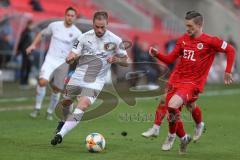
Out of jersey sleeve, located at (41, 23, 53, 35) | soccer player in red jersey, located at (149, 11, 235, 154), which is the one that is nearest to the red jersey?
soccer player in red jersey, located at (149, 11, 235, 154)

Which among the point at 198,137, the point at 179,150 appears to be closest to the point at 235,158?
the point at 179,150

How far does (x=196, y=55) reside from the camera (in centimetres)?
1184

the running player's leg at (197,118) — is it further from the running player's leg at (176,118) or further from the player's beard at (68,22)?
the player's beard at (68,22)

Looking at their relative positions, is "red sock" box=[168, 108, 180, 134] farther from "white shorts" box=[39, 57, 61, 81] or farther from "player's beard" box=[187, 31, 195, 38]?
"white shorts" box=[39, 57, 61, 81]

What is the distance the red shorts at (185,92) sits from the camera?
11469 millimetres

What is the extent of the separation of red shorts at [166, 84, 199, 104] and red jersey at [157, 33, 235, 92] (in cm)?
10

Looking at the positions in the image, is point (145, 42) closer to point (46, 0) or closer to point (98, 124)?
point (46, 0)

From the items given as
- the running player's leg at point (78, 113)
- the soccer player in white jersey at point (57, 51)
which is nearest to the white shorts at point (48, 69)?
the soccer player in white jersey at point (57, 51)

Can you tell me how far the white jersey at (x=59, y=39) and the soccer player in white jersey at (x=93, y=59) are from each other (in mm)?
4032

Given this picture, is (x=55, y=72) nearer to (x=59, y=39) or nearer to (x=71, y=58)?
(x=59, y=39)

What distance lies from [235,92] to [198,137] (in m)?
16.7

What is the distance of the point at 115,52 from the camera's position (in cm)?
1265

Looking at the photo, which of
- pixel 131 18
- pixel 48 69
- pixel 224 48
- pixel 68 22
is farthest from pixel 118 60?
pixel 131 18

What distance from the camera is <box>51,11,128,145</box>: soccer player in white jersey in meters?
12.2
